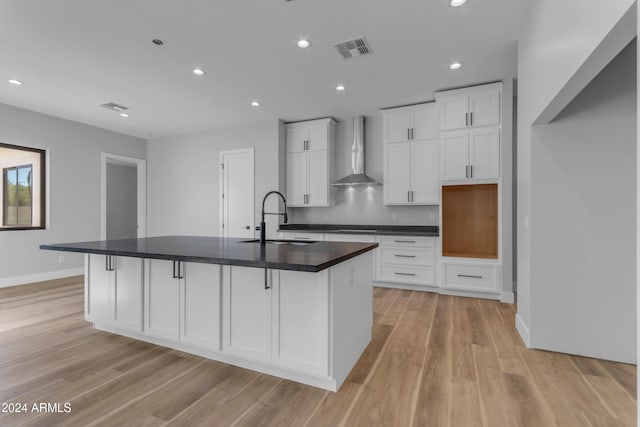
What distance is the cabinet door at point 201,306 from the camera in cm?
222

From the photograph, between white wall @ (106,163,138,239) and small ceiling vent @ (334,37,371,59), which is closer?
small ceiling vent @ (334,37,371,59)

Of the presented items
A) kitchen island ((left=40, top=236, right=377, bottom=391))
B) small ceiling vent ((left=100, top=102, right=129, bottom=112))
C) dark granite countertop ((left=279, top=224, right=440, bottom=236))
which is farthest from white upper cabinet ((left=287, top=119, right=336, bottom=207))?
kitchen island ((left=40, top=236, right=377, bottom=391))

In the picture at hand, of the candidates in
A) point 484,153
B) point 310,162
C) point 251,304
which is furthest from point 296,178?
point 251,304

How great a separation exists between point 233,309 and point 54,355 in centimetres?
152

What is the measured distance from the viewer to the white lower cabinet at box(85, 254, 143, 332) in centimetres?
256

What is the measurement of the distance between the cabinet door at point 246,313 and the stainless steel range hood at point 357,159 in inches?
127

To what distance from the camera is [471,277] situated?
406cm

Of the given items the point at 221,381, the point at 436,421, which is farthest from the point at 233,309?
the point at 436,421

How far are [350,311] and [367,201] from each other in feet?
11.3

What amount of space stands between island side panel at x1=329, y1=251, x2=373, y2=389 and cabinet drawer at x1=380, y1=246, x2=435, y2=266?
77.6 inches

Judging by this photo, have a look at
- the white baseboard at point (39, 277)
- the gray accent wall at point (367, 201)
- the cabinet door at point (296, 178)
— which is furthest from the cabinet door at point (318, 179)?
the white baseboard at point (39, 277)

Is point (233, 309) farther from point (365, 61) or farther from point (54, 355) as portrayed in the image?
point (365, 61)

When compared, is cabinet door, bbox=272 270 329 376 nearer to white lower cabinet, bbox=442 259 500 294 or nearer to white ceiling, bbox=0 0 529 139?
white ceiling, bbox=0 0 529 139

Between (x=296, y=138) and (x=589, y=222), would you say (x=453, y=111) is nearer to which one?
(x=589, y=222)
